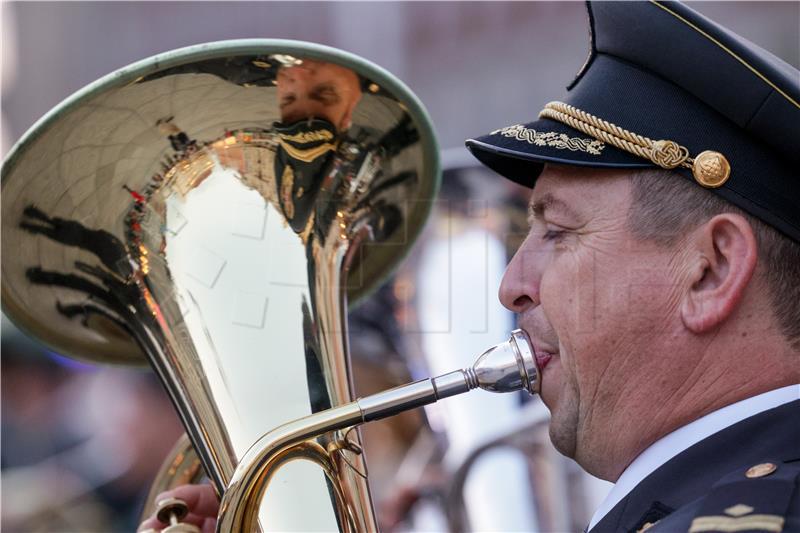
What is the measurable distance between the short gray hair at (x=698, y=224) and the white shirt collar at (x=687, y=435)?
10 cm

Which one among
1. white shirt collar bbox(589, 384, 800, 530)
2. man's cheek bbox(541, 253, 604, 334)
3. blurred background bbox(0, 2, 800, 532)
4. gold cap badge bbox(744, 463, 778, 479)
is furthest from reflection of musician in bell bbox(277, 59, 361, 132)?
blurred background bbox(0, 2, 800, 532)

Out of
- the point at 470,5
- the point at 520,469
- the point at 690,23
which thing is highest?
the point at 470,5

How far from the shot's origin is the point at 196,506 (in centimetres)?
202

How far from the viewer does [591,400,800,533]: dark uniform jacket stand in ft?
4.25

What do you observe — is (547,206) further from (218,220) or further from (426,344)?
(426,344)

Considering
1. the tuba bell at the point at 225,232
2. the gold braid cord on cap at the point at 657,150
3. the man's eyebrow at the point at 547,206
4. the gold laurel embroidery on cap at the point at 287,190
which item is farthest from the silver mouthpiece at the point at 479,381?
the gold laurel embroidery on cap at the point at 287,190

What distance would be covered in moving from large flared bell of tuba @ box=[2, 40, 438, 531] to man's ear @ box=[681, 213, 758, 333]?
578 mm

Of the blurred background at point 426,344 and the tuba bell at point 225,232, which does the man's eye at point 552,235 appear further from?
the blurred background at point 426,344

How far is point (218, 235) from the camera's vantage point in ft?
6.40

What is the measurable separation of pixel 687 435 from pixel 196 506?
910mm

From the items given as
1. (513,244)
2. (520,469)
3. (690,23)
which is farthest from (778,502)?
(520,469)

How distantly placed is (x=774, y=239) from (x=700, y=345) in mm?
181

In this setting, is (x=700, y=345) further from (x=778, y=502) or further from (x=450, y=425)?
(x=450, y=425)

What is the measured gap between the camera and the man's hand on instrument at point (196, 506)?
6.53 feet
